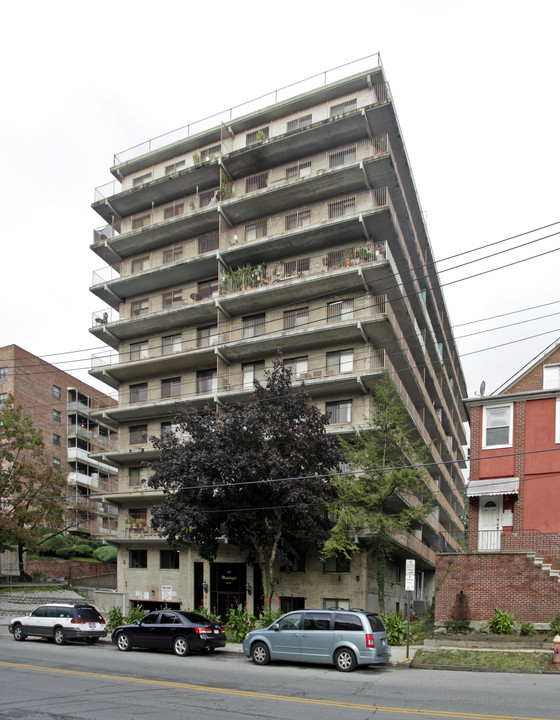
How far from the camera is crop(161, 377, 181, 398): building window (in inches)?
1668

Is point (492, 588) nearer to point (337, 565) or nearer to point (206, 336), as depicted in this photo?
point (337, 565)

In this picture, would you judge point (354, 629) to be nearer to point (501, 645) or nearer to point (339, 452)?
point (501, 645)

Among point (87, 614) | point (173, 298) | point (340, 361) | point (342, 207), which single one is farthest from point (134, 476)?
point (342, 207)

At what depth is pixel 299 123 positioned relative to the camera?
40625 millimetres

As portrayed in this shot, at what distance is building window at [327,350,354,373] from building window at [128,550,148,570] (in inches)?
640

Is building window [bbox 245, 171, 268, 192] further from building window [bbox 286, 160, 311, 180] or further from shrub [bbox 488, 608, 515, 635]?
shrub [bbox 488, 608, 515, 635]

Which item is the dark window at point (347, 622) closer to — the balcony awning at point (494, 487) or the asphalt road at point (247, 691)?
the asphalt road at point (247, 691)

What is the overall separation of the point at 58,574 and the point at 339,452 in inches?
1190

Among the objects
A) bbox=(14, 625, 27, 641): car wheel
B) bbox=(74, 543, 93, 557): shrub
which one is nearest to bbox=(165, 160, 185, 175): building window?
bbox=(14, 625, 27, 641): car wheel

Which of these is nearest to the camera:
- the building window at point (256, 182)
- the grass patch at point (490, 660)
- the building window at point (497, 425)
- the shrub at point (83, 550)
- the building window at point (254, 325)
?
the grass patch at point (490, 660)

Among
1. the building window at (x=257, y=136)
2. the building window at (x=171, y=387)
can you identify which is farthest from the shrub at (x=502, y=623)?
the building window at (x=257, y=136)

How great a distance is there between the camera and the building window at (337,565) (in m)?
34.1

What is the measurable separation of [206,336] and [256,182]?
9563mm

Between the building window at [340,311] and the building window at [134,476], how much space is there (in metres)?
15.8
